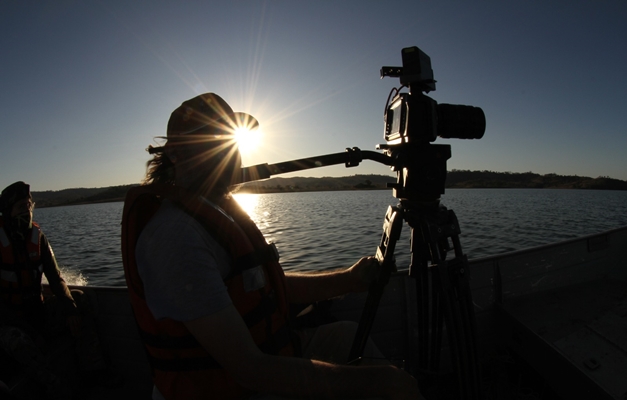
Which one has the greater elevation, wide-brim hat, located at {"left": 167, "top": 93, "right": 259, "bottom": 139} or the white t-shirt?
wide-brim hat, located at {"left": 167, "top": 93, "right": 259, "bottom": 139}

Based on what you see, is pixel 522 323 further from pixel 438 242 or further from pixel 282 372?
pixel 282 372

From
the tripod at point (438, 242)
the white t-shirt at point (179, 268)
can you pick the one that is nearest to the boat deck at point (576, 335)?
the tripod at point (438, 242)

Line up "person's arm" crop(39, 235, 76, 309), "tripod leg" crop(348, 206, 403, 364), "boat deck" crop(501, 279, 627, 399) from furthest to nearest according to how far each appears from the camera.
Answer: "person's arm" crop(39, 235, 76, 309)
"boat deck" crop(501, 279, 627, 399)
"tripod leg" crop(348, 206, 403, 364)

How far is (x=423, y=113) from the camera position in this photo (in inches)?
67.1

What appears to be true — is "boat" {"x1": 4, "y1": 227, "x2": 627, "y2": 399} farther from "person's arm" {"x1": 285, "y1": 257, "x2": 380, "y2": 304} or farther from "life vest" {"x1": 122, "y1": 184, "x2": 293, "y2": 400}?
"life vest" {"x1": 122, "y1": 184, "x2": 293, "y2": 400}

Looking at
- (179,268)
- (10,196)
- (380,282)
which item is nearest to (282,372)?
(179,268)

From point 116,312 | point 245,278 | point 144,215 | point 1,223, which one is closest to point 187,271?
point 245,278

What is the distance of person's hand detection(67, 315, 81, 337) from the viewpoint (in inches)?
127

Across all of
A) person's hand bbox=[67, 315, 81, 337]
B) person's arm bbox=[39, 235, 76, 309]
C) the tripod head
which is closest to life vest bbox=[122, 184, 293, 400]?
the tripod head

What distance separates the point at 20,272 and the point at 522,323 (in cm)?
495

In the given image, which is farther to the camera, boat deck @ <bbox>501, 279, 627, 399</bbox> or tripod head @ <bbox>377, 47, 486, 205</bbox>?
boat deck @ <bbox>501, 279, 627, 399</bbox>

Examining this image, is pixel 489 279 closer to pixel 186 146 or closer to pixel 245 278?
pixel 245 278

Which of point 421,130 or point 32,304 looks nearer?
point 421,130

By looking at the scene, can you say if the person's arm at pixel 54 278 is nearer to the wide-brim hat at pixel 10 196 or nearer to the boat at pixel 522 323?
the boat at pixel 522 323
